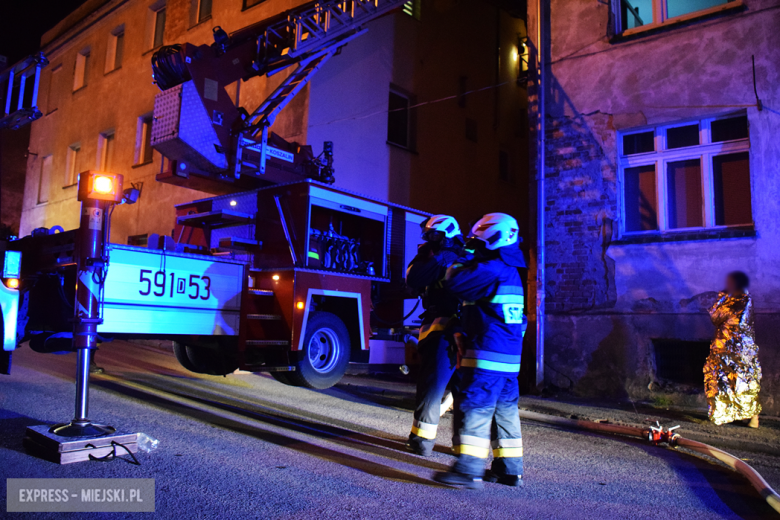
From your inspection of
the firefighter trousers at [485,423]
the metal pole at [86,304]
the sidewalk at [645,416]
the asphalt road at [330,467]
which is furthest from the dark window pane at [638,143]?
the metal pole at [86,304]

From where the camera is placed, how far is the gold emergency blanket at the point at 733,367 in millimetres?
6824

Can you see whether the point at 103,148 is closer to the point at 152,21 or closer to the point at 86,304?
the point at 152,21

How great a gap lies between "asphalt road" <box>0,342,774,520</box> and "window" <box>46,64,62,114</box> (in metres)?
16.0

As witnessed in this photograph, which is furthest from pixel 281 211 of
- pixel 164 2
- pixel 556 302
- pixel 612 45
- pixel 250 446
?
pixel 164 2

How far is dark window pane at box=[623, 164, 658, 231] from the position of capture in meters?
8.95

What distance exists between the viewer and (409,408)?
7.80m

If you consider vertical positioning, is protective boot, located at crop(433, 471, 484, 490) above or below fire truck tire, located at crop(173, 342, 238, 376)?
below

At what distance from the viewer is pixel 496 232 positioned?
14.1 ft

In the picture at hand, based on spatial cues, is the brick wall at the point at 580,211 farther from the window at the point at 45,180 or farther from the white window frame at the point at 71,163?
the window at the point at 45,180

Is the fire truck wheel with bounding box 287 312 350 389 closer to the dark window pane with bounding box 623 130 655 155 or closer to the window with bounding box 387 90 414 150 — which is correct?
the dark window pane with bounding box 623 130 655 155

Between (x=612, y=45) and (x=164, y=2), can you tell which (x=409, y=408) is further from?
(x=164, y=2)

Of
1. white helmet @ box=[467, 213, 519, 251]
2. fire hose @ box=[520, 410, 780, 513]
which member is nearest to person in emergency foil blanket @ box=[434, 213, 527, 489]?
white helmet @ box=[467, 213, 519, 251]

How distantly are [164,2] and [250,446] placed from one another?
15083 millimetres

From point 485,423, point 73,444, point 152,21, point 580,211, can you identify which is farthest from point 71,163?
point 485,423
